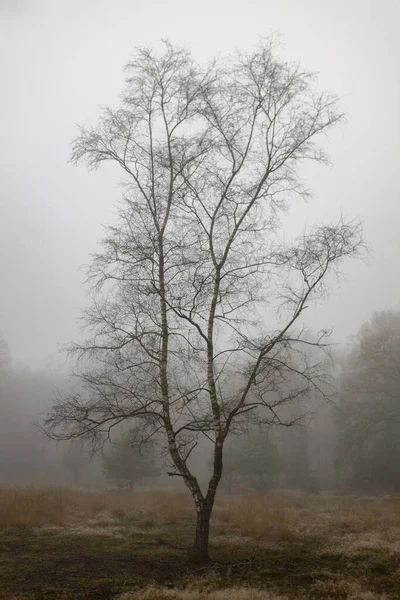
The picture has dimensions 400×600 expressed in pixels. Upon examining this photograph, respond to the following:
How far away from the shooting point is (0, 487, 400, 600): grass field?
7391 millimetres

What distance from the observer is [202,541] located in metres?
10.1

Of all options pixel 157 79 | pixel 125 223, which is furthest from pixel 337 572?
pixel 157 79

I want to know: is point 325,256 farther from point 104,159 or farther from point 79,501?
point 79,501

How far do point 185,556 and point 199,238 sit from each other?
878cm

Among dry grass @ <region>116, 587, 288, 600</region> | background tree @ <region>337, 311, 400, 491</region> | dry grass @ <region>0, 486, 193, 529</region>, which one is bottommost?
dry grass @ <region>0, 486, 193, 529</region>

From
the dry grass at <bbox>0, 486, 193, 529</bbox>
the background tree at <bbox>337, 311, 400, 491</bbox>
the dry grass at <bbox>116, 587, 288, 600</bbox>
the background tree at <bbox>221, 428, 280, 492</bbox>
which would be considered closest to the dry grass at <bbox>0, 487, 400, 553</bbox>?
the dry grass at <bbox>0, 486, 193, 529</bbox>

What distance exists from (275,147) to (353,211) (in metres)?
2.96

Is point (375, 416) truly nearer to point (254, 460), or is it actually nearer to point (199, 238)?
point (254, 460)

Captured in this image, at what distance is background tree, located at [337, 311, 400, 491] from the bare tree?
82.1 feet

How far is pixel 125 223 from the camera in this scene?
468 inches

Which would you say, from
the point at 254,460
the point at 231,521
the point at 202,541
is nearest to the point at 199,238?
the point at 202,541

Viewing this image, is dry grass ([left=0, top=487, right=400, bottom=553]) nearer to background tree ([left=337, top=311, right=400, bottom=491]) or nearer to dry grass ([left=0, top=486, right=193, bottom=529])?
dry grass ([left=0, top=486, right=193, bottom=529])

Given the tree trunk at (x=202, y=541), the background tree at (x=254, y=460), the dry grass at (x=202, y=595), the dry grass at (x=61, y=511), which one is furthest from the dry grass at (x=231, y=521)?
the background tree at (x=254, y=460)

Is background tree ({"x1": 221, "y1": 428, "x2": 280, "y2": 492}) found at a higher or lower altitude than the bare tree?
lower
